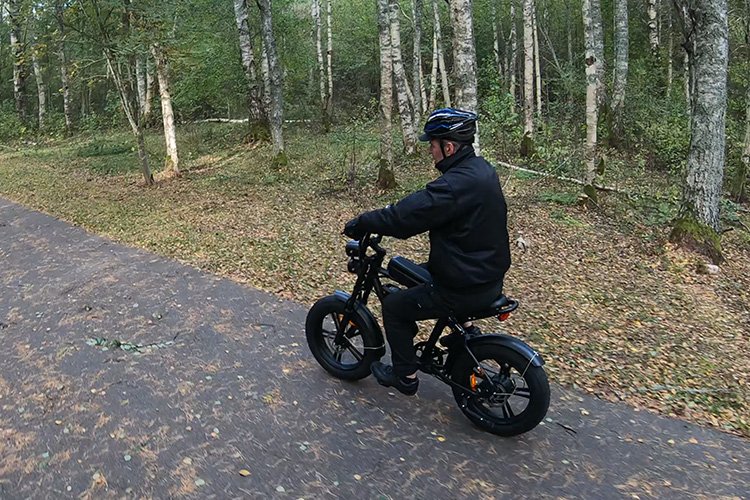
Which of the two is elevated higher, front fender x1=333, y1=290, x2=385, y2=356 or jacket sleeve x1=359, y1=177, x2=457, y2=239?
jacket sleeve x1=359, y1=177, x2=457, y2=239

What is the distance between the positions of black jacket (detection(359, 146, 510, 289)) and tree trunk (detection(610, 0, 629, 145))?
14.2 meters

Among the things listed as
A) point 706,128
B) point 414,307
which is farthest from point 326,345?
point 706,128

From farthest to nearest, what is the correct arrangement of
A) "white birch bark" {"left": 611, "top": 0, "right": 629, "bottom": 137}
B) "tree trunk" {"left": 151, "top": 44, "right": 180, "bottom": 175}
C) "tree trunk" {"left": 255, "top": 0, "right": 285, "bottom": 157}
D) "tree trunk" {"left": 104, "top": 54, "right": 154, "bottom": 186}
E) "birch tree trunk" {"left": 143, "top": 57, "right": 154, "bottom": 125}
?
"birch tree trunk" {"left": 143, "top": 57, "right": 154, "bottom": 125}
"white birch bark" {"left": 611, "top": 0, "right": 629, "bottom": 137}
"tree trunk" {"left": 255, "top": 0, "right": 285, "bottom": 157}
"tree trunk" {"left": 151, "top": 44, "right": 180, "bottom": 175}
"tree trunk" {"left": 104, "top": 54, "right": 154, "bottom": 186}

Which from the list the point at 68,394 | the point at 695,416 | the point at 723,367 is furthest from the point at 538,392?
the point at 68,394

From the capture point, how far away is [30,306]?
254 inches

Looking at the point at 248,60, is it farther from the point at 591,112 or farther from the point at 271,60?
the point at 591,112

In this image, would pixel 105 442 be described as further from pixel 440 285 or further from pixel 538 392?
pixel 538 392

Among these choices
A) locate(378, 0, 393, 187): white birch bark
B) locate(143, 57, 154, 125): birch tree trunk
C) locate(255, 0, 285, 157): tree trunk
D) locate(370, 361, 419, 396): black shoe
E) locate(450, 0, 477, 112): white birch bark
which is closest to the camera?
locate(370, 361, 419, 396): black shoe

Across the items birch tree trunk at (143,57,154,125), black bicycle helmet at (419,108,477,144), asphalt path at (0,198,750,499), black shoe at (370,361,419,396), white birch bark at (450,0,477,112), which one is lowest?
asphalt path at (0,198,750,499)

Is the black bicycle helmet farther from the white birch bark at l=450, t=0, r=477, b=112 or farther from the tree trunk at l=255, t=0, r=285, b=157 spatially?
the tree trunk at l=255, t=0, r=285, b=157

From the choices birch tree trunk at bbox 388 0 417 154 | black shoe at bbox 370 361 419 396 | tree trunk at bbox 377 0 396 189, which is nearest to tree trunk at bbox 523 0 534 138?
birch tree trunk at bbox 388 0 417 154

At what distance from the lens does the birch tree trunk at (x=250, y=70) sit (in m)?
16.1

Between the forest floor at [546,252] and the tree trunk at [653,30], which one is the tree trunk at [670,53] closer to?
the tree trunk at [653,30]

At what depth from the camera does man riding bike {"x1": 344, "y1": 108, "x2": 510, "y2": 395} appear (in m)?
3.45
